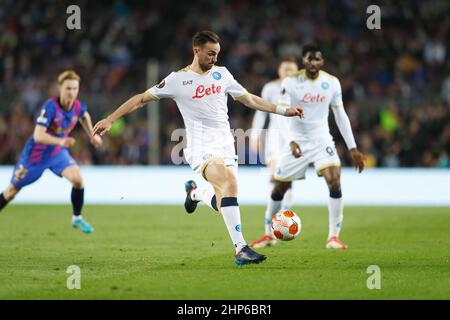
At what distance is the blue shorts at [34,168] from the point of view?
499 inches

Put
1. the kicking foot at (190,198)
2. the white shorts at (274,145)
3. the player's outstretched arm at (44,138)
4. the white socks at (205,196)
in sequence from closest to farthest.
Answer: the white socks at (205,196)
the kicking foot at (190,198)
the player's outstretched arm at (44,138)
the white shorts at (274,145)

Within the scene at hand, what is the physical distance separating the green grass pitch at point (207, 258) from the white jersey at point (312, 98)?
139 centimetres

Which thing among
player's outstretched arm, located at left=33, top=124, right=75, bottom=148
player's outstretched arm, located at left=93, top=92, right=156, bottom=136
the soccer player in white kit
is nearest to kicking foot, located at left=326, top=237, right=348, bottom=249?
the soccer player in white kit

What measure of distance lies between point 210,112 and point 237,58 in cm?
1410

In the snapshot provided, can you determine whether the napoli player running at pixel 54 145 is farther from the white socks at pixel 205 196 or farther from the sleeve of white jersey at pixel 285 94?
the sleeve of white jersey at pixel 285 94

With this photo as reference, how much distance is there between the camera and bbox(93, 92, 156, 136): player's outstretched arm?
29.9ft

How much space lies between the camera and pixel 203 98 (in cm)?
957

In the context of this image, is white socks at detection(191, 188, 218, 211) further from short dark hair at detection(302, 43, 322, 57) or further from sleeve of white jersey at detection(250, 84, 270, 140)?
sleeve of white jersey at detection(250, 84, 270, 140)

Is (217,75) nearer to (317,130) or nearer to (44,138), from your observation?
(317,130)

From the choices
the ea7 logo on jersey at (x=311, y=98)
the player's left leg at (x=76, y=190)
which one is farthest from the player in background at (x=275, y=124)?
the player's left leg at (x=76, y=190)

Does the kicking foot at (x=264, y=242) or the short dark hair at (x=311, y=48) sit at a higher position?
the short dark hair at (x=311, y=48)

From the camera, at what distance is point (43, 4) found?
2594cm

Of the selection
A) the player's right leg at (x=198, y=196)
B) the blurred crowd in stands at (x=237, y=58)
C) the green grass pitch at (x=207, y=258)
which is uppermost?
the blurred crowd in stands at (x=237, y=58)

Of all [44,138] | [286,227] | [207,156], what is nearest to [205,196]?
[207,156]
